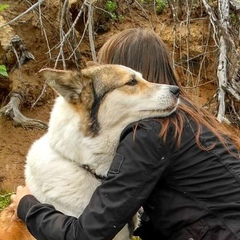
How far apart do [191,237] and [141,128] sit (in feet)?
1.96

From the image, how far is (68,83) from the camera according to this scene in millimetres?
2689

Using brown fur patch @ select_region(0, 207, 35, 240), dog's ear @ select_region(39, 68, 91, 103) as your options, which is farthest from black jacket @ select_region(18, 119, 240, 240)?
dog's ear @ select_region(39, 68, 91, 103)

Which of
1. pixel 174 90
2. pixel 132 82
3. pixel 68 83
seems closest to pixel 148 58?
pixel 132 82

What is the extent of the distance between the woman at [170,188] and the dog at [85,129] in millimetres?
130

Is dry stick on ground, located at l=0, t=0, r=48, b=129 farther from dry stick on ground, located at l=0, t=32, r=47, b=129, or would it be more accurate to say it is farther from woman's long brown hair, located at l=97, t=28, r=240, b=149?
woman's long brown hair, located at l=97, t=28, r=240, b=149

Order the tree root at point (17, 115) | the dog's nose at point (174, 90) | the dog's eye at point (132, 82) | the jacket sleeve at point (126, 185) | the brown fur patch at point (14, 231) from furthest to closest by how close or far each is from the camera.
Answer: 1. the tree root at point (17, 115)
2. the brown fur patch at point (14, 231)
3. the dog's eye at point (132, 82)
4. the dog's nose at point (174, 90)
5. the jacket sleeve at point (126, 185)

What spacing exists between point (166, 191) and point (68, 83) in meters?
0.76

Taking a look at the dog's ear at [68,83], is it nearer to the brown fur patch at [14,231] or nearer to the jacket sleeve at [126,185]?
the jacket sleeve at [126,185]

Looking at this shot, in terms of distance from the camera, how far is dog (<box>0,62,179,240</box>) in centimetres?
266

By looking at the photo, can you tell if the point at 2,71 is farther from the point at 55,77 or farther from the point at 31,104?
the point at 55,77

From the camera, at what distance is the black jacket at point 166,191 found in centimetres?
236

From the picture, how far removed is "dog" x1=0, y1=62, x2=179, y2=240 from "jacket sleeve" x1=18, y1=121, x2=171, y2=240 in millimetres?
238

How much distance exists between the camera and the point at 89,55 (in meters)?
5.86

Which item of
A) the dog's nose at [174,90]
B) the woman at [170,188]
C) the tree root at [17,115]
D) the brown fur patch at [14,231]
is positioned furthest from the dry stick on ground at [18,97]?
the dog's nose at [174,90]
